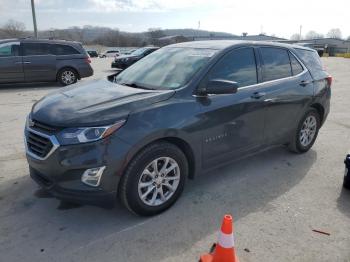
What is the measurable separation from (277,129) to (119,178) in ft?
8.38

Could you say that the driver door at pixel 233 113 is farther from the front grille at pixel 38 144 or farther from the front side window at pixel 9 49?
the front side window at pixel 9 49

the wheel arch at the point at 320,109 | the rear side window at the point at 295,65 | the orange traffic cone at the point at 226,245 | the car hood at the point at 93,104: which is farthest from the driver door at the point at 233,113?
the wheel arch at the point at 320,109

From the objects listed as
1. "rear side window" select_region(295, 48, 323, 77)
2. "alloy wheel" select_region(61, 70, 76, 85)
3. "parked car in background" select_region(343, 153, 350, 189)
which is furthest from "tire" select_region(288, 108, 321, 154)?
"alloy wheel" select_region(61, 70, 76, 85)

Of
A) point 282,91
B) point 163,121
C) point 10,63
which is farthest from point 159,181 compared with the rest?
point 10,63

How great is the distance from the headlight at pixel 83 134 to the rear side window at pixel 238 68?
1.43 meters

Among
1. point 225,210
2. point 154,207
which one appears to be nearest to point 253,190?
point 225,210

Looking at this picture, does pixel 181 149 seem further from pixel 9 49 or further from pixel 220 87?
pixel 9 49

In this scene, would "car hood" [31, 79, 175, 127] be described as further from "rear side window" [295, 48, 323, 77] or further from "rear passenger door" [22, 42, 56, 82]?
"rear passenger door" [22, 42, 56, 82]

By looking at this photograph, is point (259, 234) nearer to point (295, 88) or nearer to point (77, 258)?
point (77, 258)

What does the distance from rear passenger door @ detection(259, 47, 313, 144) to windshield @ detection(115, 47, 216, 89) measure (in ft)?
3.15

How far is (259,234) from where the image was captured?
10.9 ft

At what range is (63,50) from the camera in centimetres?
1266

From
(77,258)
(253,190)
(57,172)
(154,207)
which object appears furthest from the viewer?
(253,190)

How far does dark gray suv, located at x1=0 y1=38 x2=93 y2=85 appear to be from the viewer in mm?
11703
